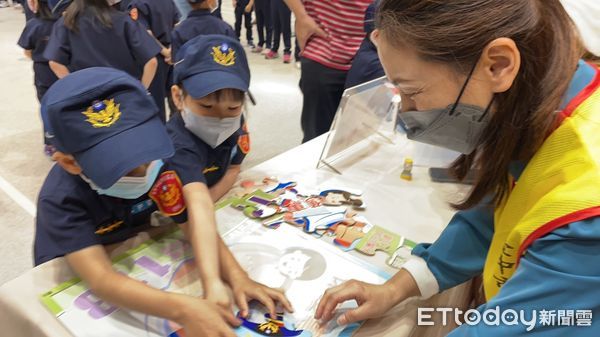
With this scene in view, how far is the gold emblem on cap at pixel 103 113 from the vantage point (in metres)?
0.78

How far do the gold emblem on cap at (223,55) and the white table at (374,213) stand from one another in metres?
0.32

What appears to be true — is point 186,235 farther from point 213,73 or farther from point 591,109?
point 591,109

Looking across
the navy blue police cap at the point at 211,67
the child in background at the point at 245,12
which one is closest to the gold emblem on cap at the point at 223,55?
the navy blue police cap at the point at 211,67

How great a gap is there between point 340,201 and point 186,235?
1.28 feet

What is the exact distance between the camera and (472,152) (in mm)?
737

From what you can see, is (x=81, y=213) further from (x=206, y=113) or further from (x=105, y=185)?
(x=206, y=113)

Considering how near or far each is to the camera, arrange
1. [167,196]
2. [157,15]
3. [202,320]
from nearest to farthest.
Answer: [202,320] < [167,196] < [157,15]

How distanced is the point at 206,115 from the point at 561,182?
2.61 ft

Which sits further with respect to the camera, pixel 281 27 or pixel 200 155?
Result: pixel 281 27

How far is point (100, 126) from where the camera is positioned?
0.78m

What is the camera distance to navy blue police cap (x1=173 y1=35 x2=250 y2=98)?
3.49ft

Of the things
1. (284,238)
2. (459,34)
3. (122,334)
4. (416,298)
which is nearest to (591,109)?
(459,34)

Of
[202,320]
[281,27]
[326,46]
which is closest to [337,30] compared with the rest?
[326,46]

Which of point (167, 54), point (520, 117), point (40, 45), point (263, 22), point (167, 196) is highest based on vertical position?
point (520, 117)
